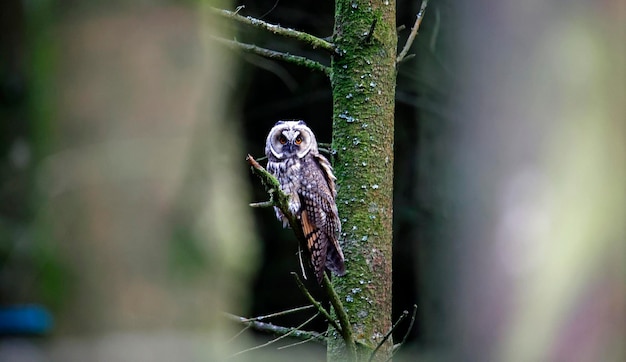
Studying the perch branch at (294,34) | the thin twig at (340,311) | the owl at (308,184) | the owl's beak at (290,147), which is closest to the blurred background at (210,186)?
the thin twig at (340,311)

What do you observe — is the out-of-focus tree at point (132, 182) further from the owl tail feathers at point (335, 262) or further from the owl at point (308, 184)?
the owl at point (308, 184)

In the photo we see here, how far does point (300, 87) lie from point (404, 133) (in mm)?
831

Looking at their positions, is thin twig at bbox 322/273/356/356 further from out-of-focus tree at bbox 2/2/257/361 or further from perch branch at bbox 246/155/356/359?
out-of-focus tree at bbox 2/2/257/361

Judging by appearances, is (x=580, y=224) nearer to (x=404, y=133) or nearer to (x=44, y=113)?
(x=44, y=113)

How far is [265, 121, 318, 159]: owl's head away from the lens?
399 cm

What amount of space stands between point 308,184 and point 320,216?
0.74ft

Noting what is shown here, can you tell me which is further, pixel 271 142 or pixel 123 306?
pixel 271 142

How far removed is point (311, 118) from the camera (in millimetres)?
6164

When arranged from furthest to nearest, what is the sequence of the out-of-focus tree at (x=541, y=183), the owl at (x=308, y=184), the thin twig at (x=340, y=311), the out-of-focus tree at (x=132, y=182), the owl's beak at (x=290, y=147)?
1. the owl's beak at (x=290, y=147)
2. the owl at (x=308, y=184)
3. the thin twig at (x=340, y=311)
4. the out-of-focus tree at (x=541, y=183)
5. the out-of-focus tree at (x=132, y=182)

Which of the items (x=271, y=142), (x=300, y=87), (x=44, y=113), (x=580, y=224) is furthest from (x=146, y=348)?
(x=300, y=87)

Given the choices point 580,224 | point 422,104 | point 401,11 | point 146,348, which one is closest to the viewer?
point 146,348

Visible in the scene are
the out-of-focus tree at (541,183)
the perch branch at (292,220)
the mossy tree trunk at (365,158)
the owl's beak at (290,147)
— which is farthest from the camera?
the owl's beak at (290,147)

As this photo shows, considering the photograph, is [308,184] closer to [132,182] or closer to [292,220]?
[292,220]

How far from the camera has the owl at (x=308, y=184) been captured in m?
3.53
